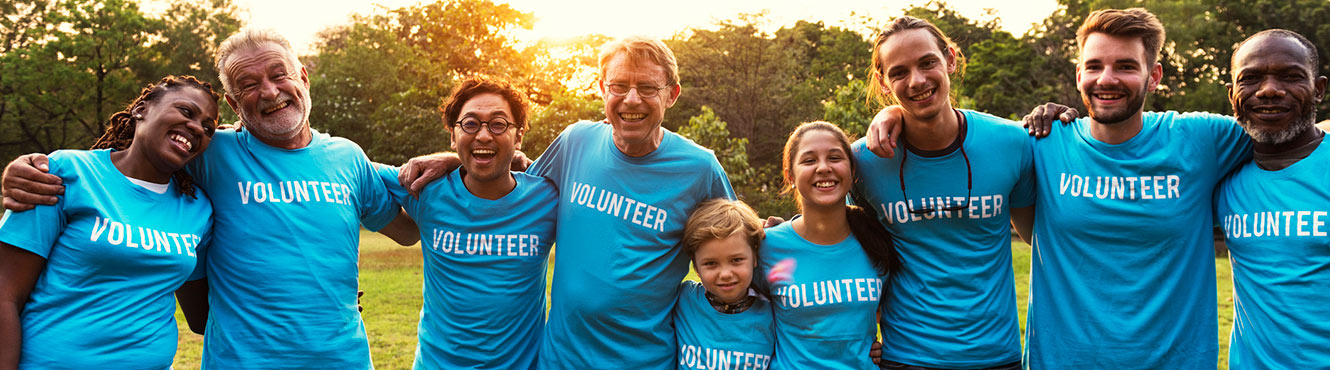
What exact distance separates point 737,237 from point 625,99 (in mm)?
870

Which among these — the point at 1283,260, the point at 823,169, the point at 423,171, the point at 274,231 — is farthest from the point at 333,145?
the point at 1283,260

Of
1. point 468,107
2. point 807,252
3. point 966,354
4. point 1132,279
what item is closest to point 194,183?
point 468,107

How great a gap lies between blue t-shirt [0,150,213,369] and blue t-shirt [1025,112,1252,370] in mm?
4001

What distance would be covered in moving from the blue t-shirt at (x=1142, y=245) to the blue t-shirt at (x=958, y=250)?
24 centimetres

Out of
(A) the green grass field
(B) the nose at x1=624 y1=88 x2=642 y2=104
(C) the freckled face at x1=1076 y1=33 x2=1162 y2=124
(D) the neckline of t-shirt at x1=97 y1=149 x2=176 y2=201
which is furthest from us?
(A) the green grass field

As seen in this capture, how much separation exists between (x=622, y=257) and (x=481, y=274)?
707mm

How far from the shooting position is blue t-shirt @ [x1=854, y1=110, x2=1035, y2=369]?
4.04 metres

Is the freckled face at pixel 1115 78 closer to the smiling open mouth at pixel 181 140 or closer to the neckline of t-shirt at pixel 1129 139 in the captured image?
the neckline of t-shirt at pixel 1129 139

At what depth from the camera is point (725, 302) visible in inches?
169

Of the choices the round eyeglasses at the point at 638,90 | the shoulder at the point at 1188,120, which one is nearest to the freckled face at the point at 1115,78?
the shoulder at the point at 1188,120

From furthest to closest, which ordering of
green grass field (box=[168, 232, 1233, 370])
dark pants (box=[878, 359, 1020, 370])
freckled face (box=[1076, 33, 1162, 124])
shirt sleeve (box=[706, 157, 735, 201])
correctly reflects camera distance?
green grass field (box=[168, 232, 1233, 370]) < shirt sleeve (box=[706, 157, 735, 201]) < dark pants (box=[878, 359, 1020, 370]) < freckled face (box=[1076, 33, 1162, 124])

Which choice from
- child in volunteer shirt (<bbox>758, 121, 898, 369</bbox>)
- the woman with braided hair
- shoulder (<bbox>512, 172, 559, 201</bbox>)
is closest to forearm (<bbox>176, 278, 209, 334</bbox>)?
the woman with braided hair

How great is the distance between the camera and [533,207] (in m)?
4.42

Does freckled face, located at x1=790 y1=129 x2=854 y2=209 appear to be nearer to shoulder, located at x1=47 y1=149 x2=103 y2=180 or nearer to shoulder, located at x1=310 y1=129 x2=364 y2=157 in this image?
shoulder, located at x1=310 y1=129 x2=364 y2=157
